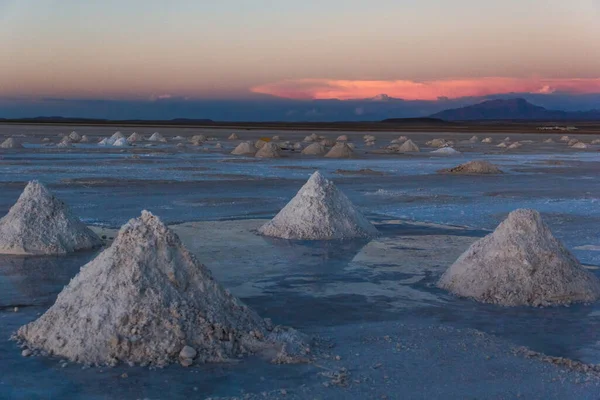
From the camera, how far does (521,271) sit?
275 inches

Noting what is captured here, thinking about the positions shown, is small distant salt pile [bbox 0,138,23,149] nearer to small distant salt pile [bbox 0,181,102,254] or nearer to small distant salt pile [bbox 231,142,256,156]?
small distant salt pile [bbox 231,142,256,156]

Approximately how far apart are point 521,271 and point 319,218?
11.2ft

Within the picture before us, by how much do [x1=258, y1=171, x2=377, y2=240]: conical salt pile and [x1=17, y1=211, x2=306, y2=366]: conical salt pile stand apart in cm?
435

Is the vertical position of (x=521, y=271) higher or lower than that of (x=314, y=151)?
higher

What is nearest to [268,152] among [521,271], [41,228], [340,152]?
[340,152]

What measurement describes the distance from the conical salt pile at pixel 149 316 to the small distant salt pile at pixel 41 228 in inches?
129

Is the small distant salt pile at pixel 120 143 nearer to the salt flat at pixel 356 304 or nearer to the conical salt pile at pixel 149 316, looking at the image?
the salt flat at pixel 356 304

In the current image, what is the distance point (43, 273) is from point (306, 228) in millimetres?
3325

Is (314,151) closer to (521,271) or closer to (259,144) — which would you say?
(259,144)

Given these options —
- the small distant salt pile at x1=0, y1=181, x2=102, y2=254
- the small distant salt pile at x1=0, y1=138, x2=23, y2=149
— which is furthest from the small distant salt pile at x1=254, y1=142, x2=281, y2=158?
the small distant salt pile at x1=0, y1=181, x2=102, y2=254

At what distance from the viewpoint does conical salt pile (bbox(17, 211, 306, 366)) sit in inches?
195

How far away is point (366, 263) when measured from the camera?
8.38 m

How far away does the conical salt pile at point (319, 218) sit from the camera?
32.2 ft

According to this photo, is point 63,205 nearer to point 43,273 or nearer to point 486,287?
point 43,273
